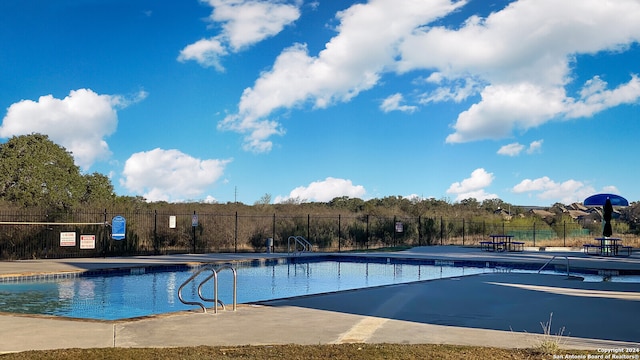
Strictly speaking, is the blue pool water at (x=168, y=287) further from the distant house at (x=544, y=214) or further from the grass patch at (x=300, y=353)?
the distant house at (x=544, y=214)

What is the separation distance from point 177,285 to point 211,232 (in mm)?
13003

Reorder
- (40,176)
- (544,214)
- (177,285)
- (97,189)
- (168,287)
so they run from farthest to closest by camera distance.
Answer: (544,214) → (97,189) → (40,176) → (177,285) → (168,287)

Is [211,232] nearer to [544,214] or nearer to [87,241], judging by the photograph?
[87,241]

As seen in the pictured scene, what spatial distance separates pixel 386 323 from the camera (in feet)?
25.8

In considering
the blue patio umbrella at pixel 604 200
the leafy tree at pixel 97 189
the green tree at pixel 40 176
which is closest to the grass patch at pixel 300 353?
the blue patio umbrella at pixel 604 200

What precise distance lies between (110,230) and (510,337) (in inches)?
697

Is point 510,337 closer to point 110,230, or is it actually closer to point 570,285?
point 570,285

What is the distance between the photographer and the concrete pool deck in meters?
6.71

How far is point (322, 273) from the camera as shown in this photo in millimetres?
17312

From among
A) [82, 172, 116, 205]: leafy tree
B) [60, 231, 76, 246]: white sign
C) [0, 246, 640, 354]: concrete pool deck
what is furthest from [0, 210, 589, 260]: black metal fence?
[0, 246, 640, 354]: concrete pool deck

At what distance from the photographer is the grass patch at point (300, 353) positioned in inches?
223

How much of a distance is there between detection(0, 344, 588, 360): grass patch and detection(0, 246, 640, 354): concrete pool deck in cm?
43

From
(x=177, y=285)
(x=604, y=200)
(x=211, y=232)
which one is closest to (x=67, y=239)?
(x=177, y=285)

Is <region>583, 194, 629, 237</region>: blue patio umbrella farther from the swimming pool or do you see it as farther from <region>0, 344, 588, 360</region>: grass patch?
<region>0, 344, 588, 360</region>: grass patch
